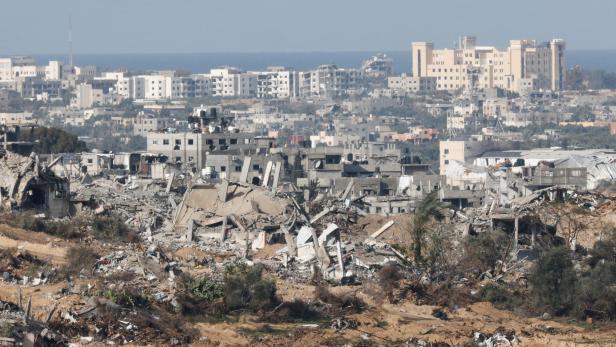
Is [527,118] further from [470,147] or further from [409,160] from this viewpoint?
[409,160]

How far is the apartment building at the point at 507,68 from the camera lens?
18650cm

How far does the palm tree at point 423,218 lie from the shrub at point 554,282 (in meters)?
2.39

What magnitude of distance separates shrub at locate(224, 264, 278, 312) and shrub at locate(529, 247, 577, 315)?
3.67 metres

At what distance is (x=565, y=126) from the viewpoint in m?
142

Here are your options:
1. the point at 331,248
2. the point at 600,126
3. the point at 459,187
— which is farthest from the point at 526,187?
the point at 600,126

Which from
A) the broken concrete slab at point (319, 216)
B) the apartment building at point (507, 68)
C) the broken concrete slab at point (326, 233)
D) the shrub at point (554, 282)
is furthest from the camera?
the apartment building at point (507, 68)

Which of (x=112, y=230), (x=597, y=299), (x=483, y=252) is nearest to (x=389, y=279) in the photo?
(x=483, y=252)

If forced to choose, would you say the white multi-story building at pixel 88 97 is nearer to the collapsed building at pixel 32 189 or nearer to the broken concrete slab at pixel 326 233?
the collapsed building at pixel 32 189

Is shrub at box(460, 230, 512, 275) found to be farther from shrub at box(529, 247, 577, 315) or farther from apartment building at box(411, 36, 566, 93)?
apartment building at box(411, 36, 566, 93)

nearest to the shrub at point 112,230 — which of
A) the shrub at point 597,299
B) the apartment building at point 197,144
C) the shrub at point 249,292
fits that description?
the shrub at point 249,292

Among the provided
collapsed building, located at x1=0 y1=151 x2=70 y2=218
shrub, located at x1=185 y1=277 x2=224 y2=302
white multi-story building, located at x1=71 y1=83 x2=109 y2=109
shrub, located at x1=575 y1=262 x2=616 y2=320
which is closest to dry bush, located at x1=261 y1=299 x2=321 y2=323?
shrub, located at x1=185 y1=277 x2=224 y2=302

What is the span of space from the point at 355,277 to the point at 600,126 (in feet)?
367

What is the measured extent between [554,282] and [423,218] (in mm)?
4519

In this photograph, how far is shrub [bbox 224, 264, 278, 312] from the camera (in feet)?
90.1
